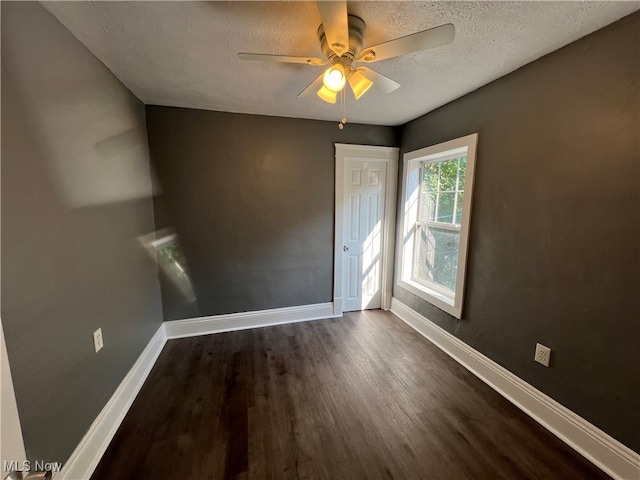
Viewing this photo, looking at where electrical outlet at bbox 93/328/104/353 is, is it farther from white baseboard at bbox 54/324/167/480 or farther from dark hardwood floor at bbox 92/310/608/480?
dark hardwood floor at bbox 92/310/608/480

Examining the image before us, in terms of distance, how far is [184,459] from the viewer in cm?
154

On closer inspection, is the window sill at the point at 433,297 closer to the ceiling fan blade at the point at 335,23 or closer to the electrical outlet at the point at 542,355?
the electrical outlet at the point at 542,355

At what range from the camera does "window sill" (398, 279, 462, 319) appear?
2.52 m

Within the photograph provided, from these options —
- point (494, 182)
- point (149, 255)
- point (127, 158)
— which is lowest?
point (149, 255)

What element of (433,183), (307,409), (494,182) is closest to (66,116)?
(307,409)

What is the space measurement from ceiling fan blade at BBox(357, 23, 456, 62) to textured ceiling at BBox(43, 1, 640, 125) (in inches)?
6.7

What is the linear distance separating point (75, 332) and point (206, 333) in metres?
1.66

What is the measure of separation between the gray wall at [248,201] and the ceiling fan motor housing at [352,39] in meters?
1.59

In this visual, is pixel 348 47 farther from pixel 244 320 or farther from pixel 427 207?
pixel 244 320

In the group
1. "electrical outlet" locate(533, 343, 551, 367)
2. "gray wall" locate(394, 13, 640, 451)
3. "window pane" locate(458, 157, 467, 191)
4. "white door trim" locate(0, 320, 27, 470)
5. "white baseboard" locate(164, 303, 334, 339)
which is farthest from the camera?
"white baseboard" locate(164, 303, 334, 339)

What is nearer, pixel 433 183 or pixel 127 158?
pixel 127 158

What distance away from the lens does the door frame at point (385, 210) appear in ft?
10.5

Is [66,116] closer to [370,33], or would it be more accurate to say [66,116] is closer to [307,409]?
[370,33]

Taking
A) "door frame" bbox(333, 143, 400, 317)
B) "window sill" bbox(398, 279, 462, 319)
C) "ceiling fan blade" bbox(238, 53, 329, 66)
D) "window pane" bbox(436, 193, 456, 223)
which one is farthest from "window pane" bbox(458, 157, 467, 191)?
"ceiling fan blade" bbox(238, 53, 329, 66)
